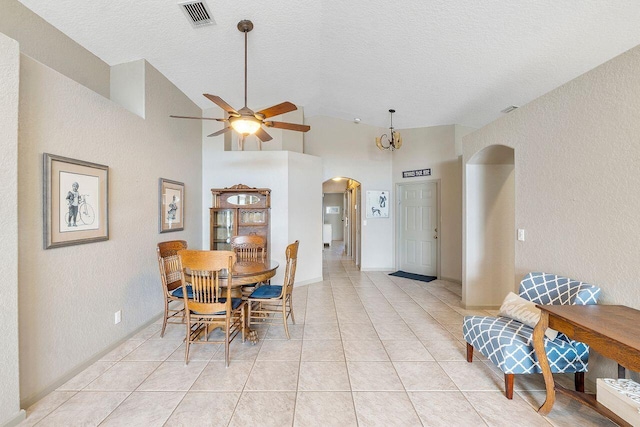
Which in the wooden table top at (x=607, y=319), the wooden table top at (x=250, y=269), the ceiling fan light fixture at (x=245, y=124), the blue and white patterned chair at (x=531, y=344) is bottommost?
the blue and white patterned chair at (x=531, y=344)

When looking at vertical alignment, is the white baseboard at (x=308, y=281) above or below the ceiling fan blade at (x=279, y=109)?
below

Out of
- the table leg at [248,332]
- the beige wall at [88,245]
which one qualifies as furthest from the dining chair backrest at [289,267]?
the beige wall at [88,245]

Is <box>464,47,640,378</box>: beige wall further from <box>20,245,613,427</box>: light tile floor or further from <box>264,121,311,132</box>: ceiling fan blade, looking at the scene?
<box>264,121,311,132</box>: ceiling fan blade

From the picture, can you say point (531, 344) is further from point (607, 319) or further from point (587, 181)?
point (587, 181)

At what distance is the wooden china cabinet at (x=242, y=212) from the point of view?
15.2 feet

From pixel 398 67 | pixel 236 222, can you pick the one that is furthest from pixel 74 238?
pixel 398 67

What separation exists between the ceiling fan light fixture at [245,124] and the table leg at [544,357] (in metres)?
2.76

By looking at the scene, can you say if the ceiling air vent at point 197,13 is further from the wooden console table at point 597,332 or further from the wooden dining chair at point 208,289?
the wooden console table at point 597,332

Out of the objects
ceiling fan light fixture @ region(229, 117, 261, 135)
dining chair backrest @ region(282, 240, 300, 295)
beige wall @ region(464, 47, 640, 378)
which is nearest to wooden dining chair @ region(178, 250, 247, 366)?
dining chair backrest @ region(282, 240, 300, 295)

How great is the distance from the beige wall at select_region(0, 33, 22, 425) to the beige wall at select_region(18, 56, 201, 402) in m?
0.22

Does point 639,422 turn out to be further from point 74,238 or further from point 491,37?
point 74,238

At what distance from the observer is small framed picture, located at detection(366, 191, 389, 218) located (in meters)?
6.11

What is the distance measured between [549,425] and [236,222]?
4.24 meters

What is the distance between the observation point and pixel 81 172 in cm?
232
